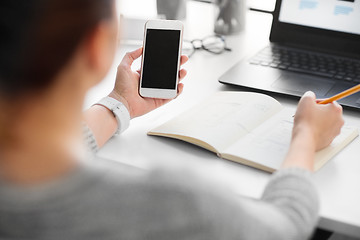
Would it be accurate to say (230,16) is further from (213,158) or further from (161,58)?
(213,158)

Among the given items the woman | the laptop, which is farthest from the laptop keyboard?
the woman

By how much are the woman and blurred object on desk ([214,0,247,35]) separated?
93cm

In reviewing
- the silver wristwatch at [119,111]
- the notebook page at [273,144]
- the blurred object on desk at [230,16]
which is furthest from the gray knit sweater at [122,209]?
the blurred object on desk at [230,16]

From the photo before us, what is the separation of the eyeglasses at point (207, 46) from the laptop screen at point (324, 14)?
6.3 inches

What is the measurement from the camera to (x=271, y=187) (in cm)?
68

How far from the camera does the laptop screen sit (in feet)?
3.98

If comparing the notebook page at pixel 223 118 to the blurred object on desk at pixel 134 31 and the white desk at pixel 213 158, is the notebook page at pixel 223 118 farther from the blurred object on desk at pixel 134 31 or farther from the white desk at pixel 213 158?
the blurred object on desk at pixel 134 31

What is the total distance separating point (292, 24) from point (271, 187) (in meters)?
0.70

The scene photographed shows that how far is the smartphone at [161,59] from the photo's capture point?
100 centimetres

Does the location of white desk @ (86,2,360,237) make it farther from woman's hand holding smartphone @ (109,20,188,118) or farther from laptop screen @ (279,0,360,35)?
laptop screen @ (279,0,360,35)

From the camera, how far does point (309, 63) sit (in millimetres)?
1199

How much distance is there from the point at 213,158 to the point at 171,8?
71 cm

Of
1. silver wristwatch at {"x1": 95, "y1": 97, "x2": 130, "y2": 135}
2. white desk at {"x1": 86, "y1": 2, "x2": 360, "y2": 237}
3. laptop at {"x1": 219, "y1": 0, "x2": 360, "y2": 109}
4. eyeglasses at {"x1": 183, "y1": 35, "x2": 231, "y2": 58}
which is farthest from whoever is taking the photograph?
eyeglasses at {"x1": 183, "y1": 35, "x2": 231, "y2": 58}

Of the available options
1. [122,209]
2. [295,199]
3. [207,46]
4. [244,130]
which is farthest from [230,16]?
[122,209]
